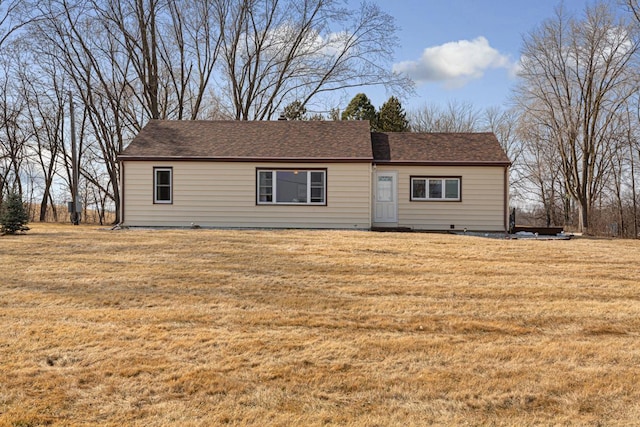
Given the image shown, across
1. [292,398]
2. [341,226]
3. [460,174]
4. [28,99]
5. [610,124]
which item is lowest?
[292,398]

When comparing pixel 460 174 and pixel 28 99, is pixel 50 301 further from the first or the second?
pixel 28 99

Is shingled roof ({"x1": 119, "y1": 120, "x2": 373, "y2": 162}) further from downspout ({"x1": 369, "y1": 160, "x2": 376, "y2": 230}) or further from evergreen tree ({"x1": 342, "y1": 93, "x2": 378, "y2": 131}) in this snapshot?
evergreen tree ({"x1": 342, "y1": 93, "x2": 378, "y2": 131})

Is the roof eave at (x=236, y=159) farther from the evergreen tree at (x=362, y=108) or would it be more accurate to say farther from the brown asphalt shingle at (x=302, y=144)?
the evergreen tree at (x=362, y=108)

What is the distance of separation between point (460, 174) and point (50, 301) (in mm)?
12422

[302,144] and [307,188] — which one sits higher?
[302,144]

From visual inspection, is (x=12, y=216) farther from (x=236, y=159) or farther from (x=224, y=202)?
(x=236, y=159)

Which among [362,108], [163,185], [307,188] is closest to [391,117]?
[362,108]

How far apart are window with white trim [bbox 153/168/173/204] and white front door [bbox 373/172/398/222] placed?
673 cm

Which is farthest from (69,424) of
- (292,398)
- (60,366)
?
(292,398)

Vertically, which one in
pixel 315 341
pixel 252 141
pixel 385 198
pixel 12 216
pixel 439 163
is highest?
pixel 252 141

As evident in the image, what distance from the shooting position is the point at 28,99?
83.2 ft

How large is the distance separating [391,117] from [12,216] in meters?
21.7

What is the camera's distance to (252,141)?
53.1 feet

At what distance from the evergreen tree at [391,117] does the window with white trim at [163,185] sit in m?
17.1
